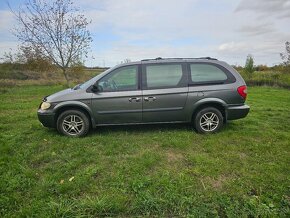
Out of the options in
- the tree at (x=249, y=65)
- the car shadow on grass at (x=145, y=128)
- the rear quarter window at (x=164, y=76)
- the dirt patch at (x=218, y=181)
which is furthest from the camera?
the tree at (x=249, y=65)

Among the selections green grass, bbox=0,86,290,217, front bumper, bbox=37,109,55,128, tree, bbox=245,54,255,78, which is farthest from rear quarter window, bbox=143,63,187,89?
tree, bbox=245,54,255,78

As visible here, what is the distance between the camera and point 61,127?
5949 millimetres

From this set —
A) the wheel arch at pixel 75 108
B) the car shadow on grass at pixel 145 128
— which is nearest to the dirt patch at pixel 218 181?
the car shadow on grass at pixel 145 128

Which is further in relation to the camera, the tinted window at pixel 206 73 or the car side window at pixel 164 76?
the tinted window at pixel 206 73

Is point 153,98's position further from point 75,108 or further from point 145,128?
point 75,108

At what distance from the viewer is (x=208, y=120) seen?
610cm

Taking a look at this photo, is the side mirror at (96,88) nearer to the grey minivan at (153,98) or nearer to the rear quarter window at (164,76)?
the grey minivan at (153,98)

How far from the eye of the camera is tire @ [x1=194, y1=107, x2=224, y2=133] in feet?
19.8

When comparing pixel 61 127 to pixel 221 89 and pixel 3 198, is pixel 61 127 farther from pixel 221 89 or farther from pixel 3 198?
pixel 221 89

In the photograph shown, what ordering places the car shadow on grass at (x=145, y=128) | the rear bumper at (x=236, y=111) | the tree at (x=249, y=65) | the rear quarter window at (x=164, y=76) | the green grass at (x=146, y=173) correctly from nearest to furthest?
the green grass at (x=146, y=173), the rear quarter window at (x=164, y=76), the rear bumper at (x=236, y=111), the car shadow on grass at (x=145, y=128), the tree at (x=249, y=65)

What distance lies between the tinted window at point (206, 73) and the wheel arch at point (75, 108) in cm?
252

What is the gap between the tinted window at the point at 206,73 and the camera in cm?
604

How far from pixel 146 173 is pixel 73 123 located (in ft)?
8.50

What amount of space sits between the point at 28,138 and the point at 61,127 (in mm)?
833
